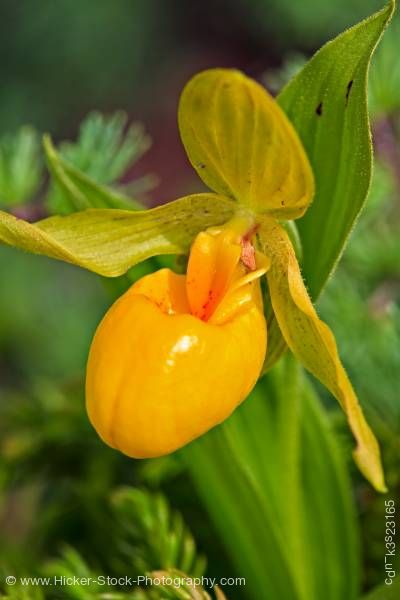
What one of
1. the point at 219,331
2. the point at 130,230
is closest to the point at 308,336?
the point at 219,331

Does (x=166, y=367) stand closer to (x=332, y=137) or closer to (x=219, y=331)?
(x=219, y=331)

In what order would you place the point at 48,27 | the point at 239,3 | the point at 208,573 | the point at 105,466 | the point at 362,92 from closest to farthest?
the point at 362,92 → the point at 208,573 → the point at 105,466 → the point at 48,27 → the point at 239,3

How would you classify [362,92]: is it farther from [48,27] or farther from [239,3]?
[239,3]

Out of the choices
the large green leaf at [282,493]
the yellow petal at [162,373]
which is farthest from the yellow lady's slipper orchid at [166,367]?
the large green leaf at [282,493]

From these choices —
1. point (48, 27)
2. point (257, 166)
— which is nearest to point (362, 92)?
point (257, 166)

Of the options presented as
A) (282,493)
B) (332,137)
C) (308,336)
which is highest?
(332,137)

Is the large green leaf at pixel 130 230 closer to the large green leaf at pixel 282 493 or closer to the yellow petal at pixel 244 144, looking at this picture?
the yellow petal at pixel 244 144
